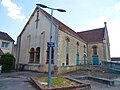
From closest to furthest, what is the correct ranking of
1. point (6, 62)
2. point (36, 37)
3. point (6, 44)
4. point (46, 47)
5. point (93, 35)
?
1. point (46, 47)
2. point (6, 62)
3. point (36, 37)
4. point (6, 44)
5. point (93, 35)

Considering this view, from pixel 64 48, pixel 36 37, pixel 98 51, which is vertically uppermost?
pixel 36 37

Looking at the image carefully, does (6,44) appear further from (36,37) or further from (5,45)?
(36,37)

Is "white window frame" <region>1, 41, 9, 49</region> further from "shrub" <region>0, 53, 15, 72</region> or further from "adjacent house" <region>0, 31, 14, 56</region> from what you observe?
"shrub" <region>0, 53, 15, 72</region>

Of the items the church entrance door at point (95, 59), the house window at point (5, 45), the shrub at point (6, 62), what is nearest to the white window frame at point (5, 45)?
the house window at point (5, 45)

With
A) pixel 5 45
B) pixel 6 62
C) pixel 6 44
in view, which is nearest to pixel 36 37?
pixel 6 62

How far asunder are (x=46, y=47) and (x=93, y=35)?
55.8 feet

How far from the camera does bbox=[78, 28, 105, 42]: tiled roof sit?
3228cm

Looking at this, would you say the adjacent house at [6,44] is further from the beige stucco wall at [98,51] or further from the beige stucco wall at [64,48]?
the beige stucco wall at [98,51]

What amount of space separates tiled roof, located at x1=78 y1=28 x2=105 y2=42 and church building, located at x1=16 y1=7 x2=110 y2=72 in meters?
1.35

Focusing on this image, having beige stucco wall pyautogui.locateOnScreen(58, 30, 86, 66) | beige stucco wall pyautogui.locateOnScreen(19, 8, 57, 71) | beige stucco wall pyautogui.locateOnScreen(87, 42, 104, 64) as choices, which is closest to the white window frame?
beige stucco wall pyautogui.locateOnScreen(19, 8, 57, 71)

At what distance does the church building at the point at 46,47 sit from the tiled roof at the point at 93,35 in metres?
1.35

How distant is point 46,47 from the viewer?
2159 centimetres

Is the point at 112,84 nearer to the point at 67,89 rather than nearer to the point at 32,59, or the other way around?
the point at 67,89

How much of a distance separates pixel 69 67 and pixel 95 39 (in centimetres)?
1311
